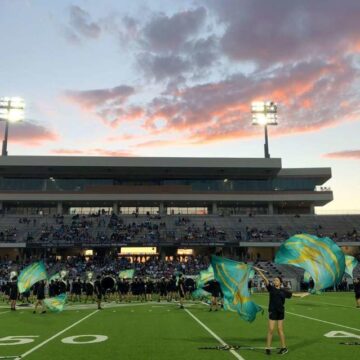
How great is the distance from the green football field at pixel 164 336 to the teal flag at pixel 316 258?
1521 mm

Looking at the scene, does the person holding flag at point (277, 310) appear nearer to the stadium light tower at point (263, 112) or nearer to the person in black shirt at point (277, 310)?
the person in black shirt at point (277, 310)

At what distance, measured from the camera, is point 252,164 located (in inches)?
2427

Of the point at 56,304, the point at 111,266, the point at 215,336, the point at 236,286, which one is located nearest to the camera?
the point at 236,286

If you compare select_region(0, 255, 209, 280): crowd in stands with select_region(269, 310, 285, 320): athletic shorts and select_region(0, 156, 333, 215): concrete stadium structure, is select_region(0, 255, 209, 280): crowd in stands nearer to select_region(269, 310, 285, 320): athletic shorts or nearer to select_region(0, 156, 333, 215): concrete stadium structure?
select_region(0, 156, 333, 215): concrete stadium structure

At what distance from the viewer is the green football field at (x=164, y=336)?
921cm

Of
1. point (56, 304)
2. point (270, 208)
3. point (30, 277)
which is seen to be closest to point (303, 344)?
point (56, 304)

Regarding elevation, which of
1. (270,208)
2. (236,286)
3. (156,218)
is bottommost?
(236,286)

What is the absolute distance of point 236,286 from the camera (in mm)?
10961

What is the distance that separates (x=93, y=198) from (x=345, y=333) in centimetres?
5206

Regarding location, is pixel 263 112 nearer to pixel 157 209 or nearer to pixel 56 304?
pixel 157 209

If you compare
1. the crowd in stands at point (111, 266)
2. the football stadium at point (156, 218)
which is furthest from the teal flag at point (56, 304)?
the crowd in stands at point (111, 266)

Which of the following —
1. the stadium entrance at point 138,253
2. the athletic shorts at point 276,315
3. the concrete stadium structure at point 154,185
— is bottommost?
the athletic shorts at point 276,315

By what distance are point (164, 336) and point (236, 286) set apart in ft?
8.16

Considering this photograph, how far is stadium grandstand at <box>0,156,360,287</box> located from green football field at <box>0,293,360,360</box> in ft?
113
